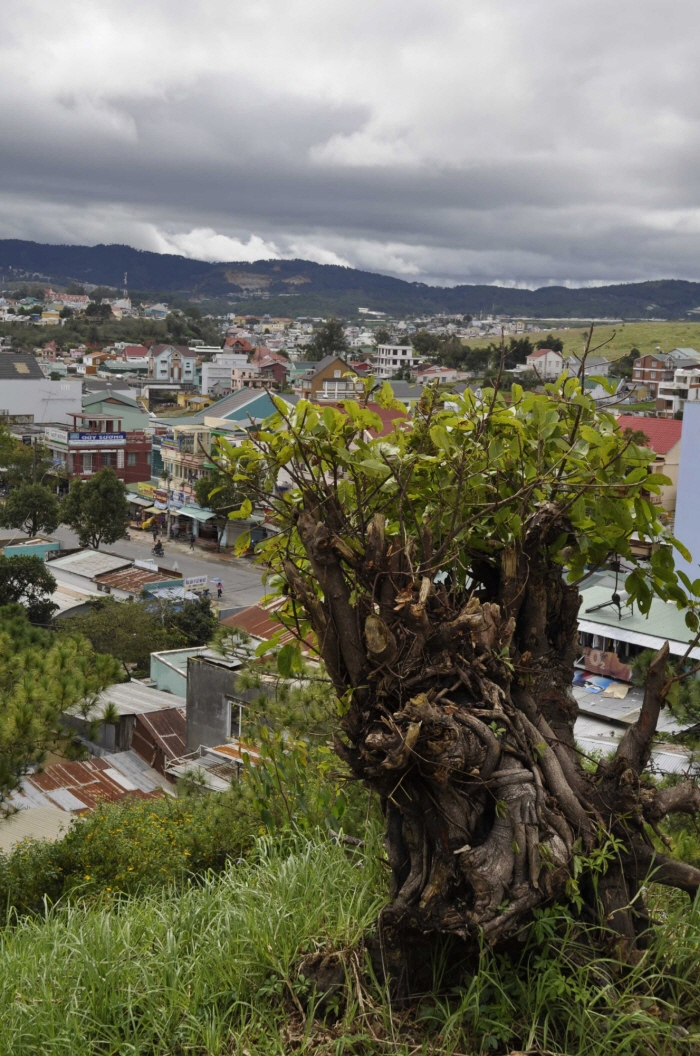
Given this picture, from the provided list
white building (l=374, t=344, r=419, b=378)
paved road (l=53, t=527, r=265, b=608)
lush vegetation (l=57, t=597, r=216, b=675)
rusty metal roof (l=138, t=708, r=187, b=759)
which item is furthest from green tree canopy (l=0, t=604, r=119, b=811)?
white building (l=374, t=344, r=419, b=378)

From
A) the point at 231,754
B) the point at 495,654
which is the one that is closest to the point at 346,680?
the point at 495,654

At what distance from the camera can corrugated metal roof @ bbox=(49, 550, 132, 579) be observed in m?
27.5

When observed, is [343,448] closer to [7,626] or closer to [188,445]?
[7,626]

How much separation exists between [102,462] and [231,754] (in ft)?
109

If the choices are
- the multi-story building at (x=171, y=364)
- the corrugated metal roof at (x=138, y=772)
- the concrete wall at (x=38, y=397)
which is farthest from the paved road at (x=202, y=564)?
the multi-story building at (x=171, y=364)

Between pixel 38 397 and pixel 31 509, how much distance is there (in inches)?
791

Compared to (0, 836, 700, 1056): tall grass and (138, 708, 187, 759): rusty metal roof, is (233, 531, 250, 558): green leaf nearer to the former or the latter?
(0, 836, 700, 1056): tall grass

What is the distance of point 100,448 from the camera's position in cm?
4212

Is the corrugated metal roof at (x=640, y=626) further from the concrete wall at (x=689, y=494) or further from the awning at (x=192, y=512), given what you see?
the awning at (x=192, y=512)

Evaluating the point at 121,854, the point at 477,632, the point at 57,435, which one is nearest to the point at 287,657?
the point at 477,632

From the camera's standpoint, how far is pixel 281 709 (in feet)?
20.3

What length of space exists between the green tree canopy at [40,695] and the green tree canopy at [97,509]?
952 inches

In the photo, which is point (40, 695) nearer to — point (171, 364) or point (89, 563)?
point (89, 563)

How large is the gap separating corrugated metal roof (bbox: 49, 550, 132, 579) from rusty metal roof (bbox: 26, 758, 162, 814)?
48.0 feet
